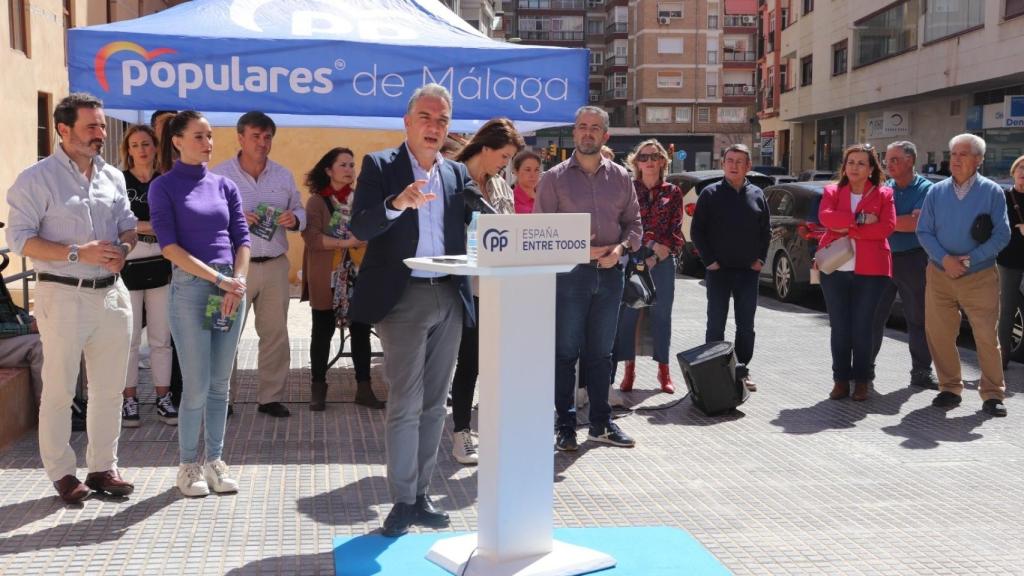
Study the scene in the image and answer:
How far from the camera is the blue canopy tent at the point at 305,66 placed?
7.00 m

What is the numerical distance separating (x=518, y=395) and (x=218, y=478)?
206 cm

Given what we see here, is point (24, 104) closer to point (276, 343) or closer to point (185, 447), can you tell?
point (276, 343)

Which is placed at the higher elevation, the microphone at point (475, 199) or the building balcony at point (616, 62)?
the building balcony at point (616, 62)

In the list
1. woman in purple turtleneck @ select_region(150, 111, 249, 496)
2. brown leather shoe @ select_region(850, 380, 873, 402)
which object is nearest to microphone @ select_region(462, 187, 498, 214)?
woman in purple turtleneck @ select_region(150, 111, 249, 496)

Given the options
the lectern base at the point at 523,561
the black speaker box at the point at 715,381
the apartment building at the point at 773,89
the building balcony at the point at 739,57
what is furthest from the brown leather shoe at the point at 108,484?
the building balcony at the point at 739,57

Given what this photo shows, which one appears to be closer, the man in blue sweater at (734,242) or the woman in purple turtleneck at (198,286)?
the woman in purple turtleneck at (198,286)

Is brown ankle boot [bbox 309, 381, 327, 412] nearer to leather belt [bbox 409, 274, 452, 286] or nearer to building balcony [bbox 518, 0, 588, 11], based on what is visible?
leather belt [bbox 409, 274, 452, 286]

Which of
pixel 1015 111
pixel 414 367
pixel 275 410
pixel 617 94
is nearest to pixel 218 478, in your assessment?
pixel 414 367

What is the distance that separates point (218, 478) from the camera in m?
5.72

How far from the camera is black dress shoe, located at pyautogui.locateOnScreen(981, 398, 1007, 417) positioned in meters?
7.99

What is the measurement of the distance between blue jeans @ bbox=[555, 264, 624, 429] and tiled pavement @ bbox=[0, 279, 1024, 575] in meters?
0.38

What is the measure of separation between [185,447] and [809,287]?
459 inches

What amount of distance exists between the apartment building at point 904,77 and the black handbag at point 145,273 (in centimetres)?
1877

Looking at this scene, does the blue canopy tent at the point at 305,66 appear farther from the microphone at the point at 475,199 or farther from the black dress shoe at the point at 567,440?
the microphone at the point at 475,199
